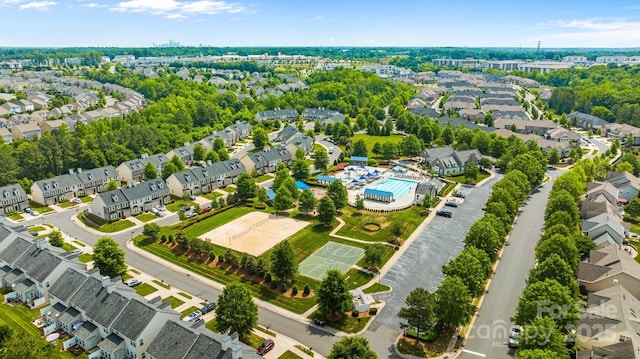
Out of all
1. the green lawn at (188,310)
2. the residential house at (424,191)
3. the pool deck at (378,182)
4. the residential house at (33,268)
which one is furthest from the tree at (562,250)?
the residential house at (33,268)

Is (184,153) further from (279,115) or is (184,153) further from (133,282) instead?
(279,115)

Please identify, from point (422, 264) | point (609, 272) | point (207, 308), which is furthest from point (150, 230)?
point (609, 272)

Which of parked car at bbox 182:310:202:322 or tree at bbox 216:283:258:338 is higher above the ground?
tree at bbox 216:283:258:338

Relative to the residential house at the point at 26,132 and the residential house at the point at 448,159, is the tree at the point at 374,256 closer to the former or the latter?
the residential house at the point at 448,159

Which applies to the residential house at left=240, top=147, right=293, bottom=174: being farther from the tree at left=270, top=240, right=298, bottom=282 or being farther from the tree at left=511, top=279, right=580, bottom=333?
the tree at left=511, top=279, right=580, bottom=333

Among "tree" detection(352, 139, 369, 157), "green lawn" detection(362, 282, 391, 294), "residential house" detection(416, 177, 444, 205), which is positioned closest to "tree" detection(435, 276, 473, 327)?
"green lawn" detection(362, 282, 391, 294)

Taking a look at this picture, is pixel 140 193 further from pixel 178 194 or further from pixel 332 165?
pixel 332 165

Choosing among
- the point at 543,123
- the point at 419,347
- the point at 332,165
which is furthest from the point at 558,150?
the point at 419,347
